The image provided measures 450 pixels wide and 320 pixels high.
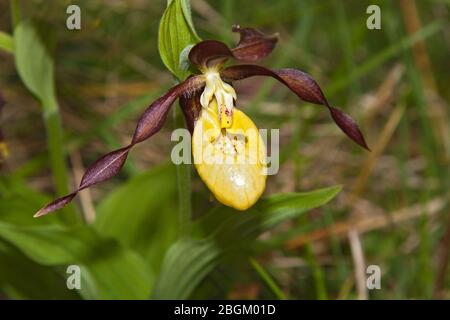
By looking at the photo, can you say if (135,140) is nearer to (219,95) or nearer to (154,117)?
(154,117)

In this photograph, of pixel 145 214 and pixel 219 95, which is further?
pixel 145 214

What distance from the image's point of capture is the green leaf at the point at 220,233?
4.37ft

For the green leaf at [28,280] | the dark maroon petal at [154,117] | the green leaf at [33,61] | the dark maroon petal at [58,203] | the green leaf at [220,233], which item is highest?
the green leaf at [33,61]

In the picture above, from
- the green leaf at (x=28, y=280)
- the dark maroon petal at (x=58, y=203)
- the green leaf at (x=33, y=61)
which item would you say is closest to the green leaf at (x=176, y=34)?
the dark maroon petal at (x=58, y=203)

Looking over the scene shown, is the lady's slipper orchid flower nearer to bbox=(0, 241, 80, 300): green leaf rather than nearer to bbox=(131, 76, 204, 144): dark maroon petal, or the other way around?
bbox=(131, 76, 204, 144): dark maroon petal

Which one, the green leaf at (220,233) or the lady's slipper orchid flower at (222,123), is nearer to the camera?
the lady's slipper orchid flower at (222,123)

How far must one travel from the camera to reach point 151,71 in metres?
2.63

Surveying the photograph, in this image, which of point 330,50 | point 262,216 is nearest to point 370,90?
point 330,50

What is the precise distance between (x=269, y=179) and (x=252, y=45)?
112 centimetres

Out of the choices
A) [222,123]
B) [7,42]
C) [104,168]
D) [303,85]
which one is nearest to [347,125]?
[303,85]

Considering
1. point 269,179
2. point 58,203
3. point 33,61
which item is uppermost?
point 269,179

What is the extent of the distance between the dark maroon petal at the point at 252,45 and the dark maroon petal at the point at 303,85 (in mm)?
37

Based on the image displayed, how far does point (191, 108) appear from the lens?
1.31 m

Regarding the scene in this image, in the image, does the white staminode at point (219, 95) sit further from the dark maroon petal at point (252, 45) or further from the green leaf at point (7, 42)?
the green leaf at point (7, 42)
